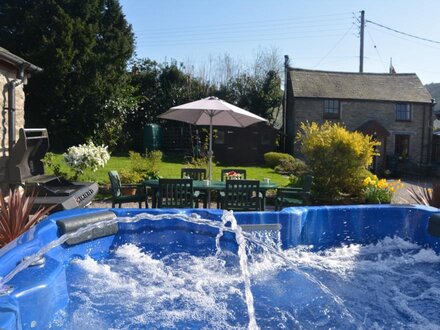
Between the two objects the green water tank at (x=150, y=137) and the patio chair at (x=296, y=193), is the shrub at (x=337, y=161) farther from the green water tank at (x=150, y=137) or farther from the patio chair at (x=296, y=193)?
the green water tank at (x=150, y=137)

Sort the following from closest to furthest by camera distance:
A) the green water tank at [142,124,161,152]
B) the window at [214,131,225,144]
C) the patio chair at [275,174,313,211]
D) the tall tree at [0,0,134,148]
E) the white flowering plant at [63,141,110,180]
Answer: the patio chair at [275,174,313,211] < the white flowering plant at [63,141,110,180] < the tall tree at [0,0,134,148] < the window at [214,131,225,144] < the green water tank at [142,124,161,152]

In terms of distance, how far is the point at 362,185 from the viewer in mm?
11078

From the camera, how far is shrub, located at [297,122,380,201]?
1084cm

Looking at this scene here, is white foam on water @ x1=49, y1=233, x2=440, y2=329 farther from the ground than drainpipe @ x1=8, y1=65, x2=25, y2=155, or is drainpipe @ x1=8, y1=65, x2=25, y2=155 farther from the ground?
drainpipe @ x1=8, y1=65, x2=25, y2=155

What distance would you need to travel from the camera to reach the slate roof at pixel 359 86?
24.0 meters

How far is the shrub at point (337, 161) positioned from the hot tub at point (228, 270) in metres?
4.52

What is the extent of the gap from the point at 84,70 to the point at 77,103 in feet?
5.09

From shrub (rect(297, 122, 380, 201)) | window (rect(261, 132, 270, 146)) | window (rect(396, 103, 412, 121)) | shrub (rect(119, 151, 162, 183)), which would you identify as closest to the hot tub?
shrub (rect(297, 122, 380, 201))

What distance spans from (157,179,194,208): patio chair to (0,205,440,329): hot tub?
6.44 feet

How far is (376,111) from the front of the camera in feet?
78.8

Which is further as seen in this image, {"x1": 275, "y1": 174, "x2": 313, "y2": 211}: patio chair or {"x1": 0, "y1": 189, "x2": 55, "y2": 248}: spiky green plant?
{"x1": 275, "y1": 174, "x2": 313, "y2": 211}: patio chair

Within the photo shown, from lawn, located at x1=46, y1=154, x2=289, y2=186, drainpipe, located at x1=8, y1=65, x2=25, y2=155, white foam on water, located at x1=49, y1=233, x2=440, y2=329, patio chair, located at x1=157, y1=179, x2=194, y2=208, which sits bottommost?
white foam on water, located at x1=49, y1=233, x2=440, y2=329

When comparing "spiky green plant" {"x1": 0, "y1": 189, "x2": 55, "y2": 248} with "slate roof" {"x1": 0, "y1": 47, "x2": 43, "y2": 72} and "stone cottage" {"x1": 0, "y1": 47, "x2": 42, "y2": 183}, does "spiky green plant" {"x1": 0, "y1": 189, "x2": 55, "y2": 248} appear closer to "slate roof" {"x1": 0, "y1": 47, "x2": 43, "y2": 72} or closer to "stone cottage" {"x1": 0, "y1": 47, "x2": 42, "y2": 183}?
"stone cottage" {"x1": 0, "y1": 47, "x2": 42, "y2": 183}

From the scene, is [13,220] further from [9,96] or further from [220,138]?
[220,138]
